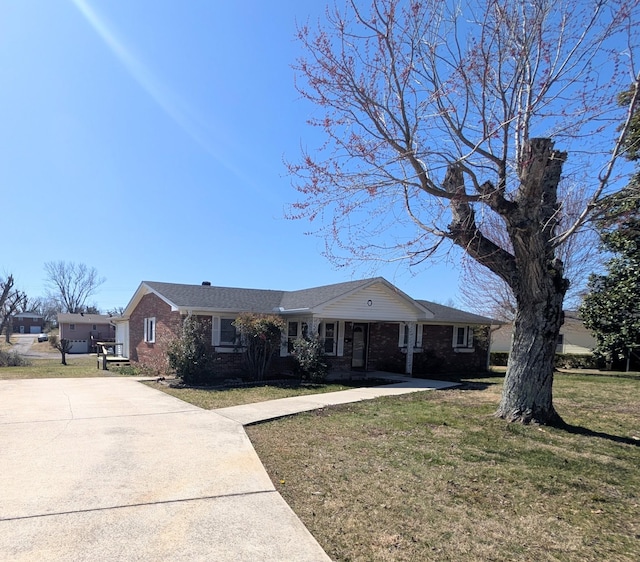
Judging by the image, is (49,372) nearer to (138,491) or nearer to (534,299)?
(138,491)

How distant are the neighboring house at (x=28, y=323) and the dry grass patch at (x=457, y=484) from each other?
322ft

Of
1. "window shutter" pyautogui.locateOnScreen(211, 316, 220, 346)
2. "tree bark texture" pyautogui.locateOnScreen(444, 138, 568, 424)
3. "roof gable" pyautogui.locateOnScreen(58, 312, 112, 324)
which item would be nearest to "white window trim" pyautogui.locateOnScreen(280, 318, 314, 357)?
"window shutter" pyautogui.locateOnScreen(211, 316, 220, 346)

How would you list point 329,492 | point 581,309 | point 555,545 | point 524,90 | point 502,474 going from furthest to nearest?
1. point 581,309
2. point 524,90
3. point 502,474
4. point 329,492
5. point 555,545

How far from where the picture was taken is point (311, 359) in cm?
1452

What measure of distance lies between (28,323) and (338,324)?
94.1 metres

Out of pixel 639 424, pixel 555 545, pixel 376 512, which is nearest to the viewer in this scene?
pixel 555 545

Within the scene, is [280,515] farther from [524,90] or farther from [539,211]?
[524,90]

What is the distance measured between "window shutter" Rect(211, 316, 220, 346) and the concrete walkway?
275 inches

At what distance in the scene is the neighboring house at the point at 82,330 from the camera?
45781 millimetres

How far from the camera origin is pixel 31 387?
12.4 m

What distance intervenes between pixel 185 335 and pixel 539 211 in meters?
10.3

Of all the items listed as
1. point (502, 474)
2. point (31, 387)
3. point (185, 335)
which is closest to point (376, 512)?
point (502, 474)

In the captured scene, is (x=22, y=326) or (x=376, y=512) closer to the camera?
(x=376, y=512)

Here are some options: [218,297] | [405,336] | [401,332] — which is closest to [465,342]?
[405,336]
